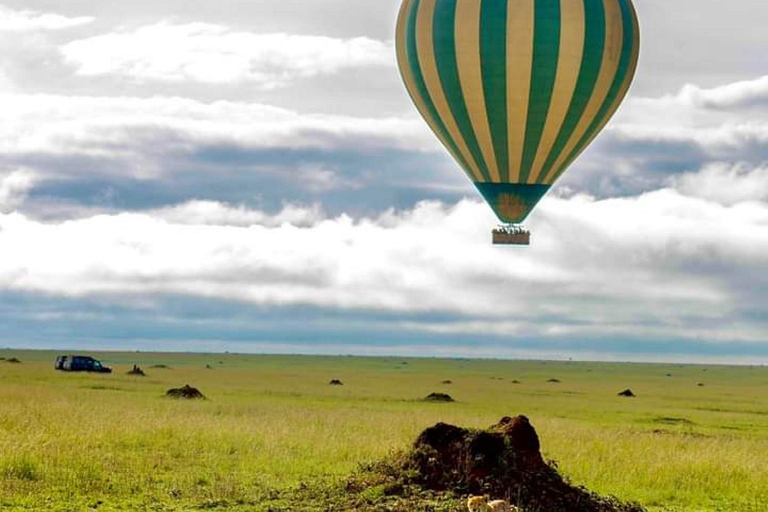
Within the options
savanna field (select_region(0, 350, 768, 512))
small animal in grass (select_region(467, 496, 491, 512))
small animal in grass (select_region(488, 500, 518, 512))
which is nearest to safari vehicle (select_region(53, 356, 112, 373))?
savanna field (select_region(0, 350, 768, 512))

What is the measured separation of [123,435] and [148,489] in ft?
31.6

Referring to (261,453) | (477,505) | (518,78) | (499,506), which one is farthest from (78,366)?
(499,506)

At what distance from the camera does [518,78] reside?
144 feet

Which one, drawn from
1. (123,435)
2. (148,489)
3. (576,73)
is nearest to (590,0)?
(576,73)

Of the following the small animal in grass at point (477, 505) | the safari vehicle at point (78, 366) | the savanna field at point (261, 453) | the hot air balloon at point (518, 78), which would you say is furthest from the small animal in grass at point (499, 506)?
the safari vehicle at point (78, 366)

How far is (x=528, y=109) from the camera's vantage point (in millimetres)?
44281

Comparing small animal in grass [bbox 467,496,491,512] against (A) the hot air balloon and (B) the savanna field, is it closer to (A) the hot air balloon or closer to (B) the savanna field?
(B) the savanna field

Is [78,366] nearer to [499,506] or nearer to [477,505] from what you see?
[477,505]

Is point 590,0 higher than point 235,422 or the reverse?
higher

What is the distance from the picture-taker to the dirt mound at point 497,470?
22141 mm

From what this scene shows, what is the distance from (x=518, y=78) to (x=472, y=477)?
25.0 m

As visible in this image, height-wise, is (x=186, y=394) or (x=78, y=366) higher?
(x=78, y=366)

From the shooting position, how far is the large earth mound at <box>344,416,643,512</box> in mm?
21891

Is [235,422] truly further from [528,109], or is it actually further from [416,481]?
[416,481]
